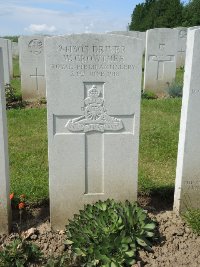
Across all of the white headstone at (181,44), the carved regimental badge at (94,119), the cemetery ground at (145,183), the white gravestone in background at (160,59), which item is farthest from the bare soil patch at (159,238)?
the white headstone at (181,44)

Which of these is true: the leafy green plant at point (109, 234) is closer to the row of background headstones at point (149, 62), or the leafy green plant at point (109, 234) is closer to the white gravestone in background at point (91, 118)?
the white gravestone in background at point (91, 118)

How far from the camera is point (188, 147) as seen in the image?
3326 mm

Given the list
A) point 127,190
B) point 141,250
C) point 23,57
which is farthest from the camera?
point 23,57

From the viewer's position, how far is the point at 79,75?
10.2ft

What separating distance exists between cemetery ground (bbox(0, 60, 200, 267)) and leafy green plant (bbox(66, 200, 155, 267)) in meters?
0.15

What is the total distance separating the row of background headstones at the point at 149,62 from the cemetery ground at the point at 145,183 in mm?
1637

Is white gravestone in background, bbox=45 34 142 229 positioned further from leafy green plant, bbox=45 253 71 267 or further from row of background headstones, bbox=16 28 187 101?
row of background headstones, bbox=16 28 187 101

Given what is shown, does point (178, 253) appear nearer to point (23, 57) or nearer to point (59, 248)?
point (59, 248)

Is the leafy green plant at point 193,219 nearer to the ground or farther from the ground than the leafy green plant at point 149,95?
nearer to the ground

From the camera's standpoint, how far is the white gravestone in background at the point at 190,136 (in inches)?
122

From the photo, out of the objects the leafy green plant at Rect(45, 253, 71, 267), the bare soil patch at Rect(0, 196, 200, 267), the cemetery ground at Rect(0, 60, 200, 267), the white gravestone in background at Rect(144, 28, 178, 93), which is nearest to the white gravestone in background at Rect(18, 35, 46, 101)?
the cemetery ground at Rect(0, 60, 200, 267)

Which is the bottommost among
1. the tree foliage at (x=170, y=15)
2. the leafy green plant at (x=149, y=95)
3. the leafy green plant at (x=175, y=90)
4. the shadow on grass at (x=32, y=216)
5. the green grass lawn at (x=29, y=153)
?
the shadow on grass at (x=32, y=216)

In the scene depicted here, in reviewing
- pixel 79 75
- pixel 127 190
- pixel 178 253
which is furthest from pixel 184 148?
pixel 79 75

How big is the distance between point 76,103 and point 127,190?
104cm
